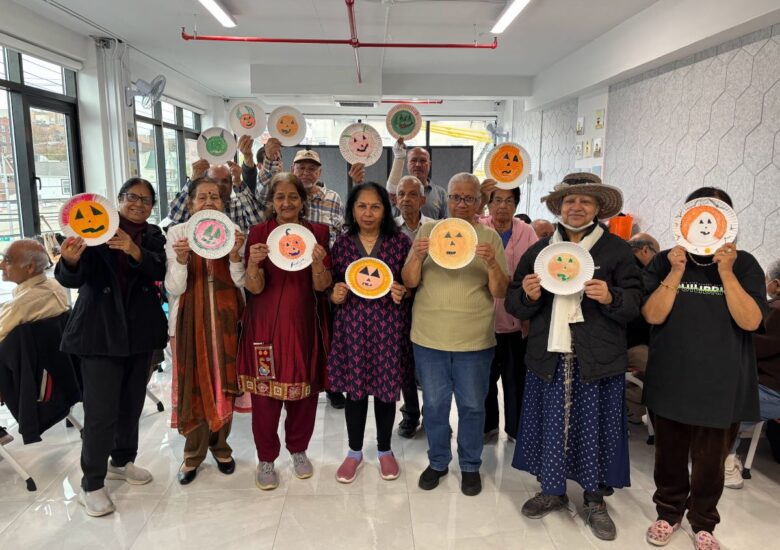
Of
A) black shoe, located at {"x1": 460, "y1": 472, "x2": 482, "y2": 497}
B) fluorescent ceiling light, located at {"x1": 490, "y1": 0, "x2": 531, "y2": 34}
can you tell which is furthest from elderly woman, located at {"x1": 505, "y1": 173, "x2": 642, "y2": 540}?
fluorescent ceiling light, located at {"x1": 490, "y1": 0, "x2": 531, "y2": 34}

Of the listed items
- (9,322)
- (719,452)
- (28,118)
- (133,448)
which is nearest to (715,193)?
(719,452)

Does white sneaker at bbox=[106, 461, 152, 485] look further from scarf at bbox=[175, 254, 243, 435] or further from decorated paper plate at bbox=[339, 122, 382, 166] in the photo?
decorated paper plate at bbox=[339, 122, 382, 166]

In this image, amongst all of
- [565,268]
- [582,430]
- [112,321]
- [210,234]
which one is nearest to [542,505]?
[582,430]

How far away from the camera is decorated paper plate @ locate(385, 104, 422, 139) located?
11.5ft

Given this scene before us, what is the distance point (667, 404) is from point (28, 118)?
583 cm

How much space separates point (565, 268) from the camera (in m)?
1.96

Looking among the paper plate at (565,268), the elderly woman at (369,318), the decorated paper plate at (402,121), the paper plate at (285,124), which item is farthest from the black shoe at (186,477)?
the decorated paper plate at (402,121)

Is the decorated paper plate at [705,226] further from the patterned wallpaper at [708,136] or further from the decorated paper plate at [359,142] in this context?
the patterned wallpaper at [708,136]

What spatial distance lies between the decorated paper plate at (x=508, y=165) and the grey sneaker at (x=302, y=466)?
1772 mm

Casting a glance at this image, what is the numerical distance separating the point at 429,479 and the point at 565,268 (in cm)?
123

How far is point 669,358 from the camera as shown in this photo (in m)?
1.94

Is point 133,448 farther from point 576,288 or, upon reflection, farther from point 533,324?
point 576,288

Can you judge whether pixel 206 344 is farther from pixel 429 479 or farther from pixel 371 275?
pixel 429 479

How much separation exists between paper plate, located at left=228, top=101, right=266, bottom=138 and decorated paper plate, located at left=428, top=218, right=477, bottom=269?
1954mm
